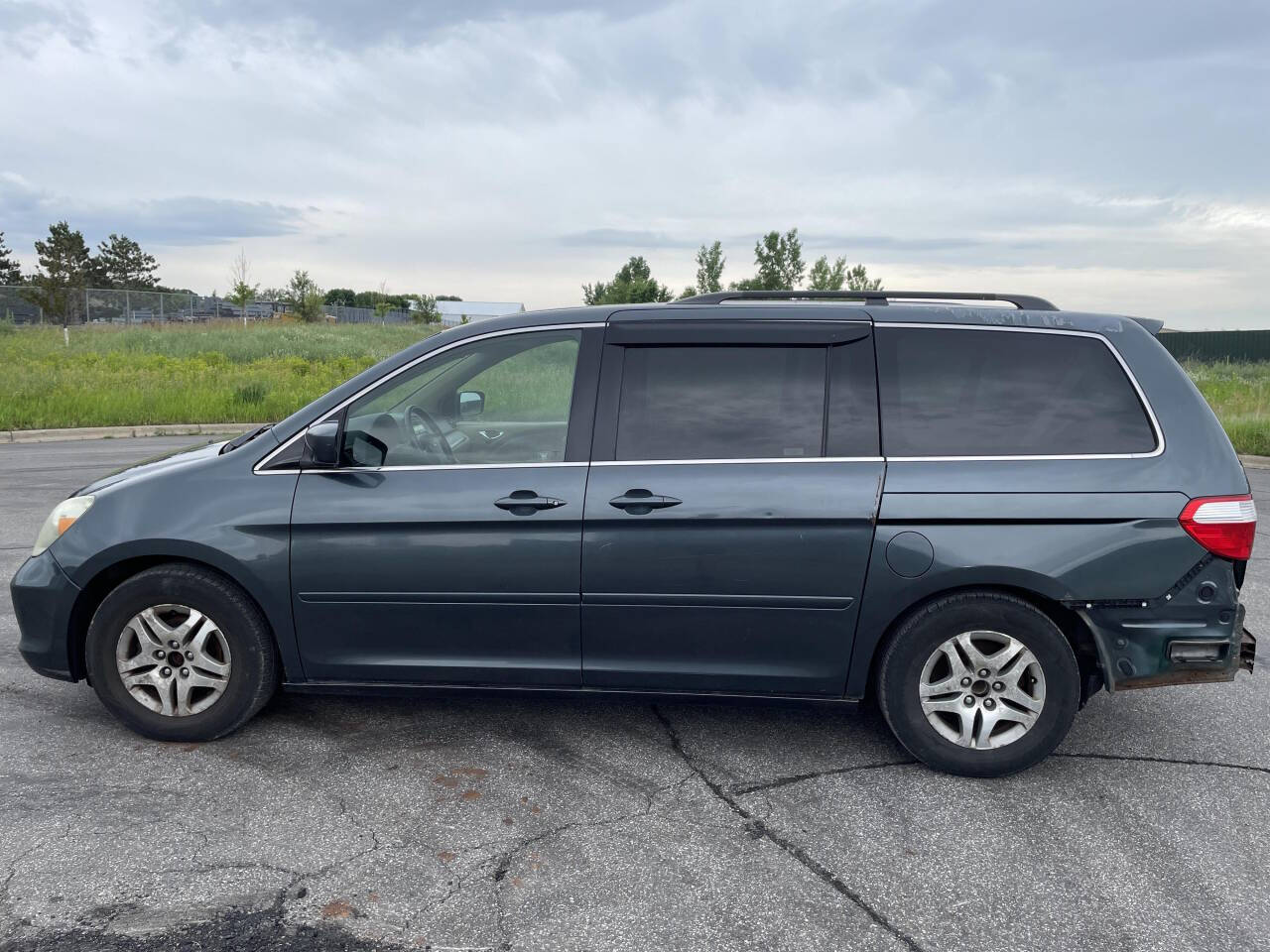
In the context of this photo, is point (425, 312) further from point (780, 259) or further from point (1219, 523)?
point (1219, 523)

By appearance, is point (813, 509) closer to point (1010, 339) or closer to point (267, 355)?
point (1010, 339)

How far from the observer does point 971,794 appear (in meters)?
3.68

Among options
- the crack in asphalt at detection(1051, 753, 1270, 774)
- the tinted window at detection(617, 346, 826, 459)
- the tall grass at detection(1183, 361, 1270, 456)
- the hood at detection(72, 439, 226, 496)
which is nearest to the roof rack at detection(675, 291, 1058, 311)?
the tinted window at detection(617, 346, 826, 459)

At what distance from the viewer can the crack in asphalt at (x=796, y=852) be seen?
2803mm

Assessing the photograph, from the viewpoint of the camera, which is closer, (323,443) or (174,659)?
(323,443)

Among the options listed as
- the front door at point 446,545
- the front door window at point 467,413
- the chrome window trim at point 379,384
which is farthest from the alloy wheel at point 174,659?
the front door window at point 467,413

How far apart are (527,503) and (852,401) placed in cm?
128

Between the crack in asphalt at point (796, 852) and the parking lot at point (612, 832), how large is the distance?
11 millimetres

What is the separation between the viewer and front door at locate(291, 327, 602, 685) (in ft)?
12.3

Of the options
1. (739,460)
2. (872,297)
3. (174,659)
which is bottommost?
(174,659)

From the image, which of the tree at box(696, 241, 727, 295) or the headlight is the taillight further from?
the tree at box(696, 241, 727, 295)

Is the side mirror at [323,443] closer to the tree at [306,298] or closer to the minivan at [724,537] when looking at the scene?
the minivan at [724,537]

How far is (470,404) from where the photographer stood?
4.38 metres

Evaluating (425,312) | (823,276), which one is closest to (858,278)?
(823,276)
